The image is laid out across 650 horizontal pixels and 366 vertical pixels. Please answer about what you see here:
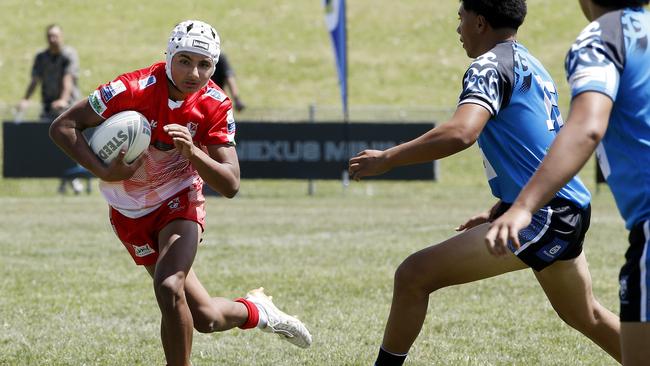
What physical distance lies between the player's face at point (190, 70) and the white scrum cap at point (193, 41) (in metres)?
0.03

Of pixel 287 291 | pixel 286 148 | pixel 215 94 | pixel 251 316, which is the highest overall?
pixel 215 94

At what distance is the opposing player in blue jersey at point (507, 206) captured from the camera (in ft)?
15.0

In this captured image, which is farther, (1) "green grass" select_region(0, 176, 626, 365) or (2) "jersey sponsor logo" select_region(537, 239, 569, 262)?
(1) "green grass" select_region(0, 176, 626, 365)

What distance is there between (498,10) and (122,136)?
5.79 ft

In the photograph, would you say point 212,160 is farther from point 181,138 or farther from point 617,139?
point 617,139

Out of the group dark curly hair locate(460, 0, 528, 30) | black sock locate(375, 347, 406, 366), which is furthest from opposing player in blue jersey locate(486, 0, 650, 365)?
black sock locate(375, 347, 406, 366)

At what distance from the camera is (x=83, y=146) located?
523cm

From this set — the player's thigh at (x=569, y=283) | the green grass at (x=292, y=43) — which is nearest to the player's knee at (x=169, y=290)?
the player's thigh at (x=569, y=283)

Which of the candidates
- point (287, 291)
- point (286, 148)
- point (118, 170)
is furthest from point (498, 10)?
point (286, 148)

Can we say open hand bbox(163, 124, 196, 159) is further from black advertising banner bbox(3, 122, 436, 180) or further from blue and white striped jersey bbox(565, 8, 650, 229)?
black advertising banner bbox(3, 122, 436, 180)

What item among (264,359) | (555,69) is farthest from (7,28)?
(264,359)

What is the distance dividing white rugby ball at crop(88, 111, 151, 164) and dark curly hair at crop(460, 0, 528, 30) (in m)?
1.57

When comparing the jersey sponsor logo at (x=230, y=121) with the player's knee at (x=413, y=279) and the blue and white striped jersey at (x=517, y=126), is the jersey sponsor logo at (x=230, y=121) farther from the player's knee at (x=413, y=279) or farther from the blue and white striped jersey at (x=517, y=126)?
the blue and white striped jersey at (x=517, y=126)

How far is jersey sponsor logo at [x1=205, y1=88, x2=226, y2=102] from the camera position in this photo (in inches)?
211
